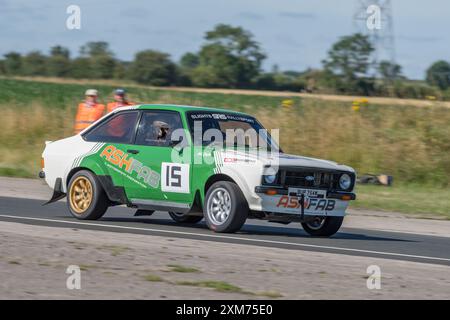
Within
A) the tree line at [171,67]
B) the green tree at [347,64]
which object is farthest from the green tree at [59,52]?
the green tree at [347,64]

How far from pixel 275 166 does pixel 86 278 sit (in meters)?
3.89

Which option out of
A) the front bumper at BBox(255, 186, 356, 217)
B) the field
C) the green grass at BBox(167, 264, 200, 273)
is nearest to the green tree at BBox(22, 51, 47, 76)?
the field

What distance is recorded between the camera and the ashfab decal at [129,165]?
12.9 metres

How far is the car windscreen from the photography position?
41.9ft

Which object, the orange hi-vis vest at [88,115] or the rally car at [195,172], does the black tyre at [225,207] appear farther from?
the orange hi-vis vest at [88,115]

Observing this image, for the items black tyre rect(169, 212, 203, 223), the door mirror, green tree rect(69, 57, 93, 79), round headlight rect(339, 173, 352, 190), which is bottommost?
black tyre rect(169, 212, 203, 223)

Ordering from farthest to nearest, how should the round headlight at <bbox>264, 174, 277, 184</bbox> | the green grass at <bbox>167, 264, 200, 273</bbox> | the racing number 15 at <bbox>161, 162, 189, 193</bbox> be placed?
the racing number 15 at <bbox>161, 162, 189, 193</bbox> < the round headlight at <bbox>264, 174, 277, 184</bbox> < the green grass at <bbox>167, 264, 200, 273</bbox>

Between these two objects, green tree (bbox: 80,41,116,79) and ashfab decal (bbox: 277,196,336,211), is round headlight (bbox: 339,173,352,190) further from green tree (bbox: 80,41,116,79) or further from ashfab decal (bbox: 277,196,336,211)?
green tree (bbox: 80,41,116,79)

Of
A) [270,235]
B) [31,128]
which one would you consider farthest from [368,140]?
[270,235]

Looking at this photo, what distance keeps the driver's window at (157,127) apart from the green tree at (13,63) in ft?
263

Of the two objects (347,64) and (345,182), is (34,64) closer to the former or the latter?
(347,64)

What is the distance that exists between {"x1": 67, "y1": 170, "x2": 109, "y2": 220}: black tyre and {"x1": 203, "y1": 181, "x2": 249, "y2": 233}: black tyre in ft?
5.20

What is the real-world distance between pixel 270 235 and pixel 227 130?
56.9 inches
